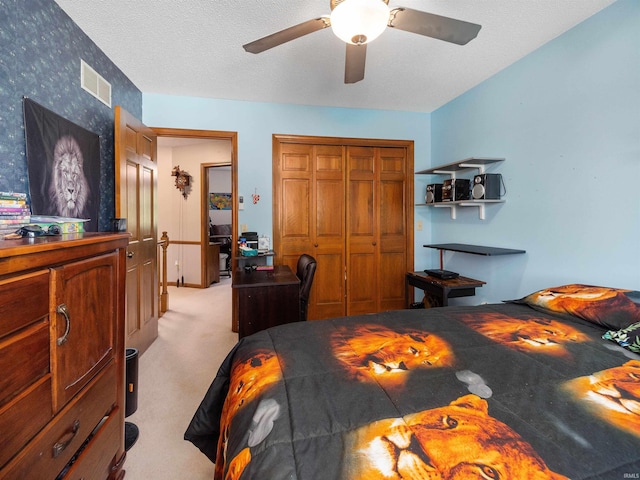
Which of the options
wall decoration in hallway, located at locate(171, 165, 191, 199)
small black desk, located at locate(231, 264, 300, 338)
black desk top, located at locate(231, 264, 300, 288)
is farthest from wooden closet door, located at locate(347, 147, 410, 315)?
wall decoration in hallway, located at locate(171, 165, 191, 199)

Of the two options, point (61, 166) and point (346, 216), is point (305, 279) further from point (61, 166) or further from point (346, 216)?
point (61, 166)

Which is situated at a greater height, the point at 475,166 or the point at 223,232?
the point at 475,166

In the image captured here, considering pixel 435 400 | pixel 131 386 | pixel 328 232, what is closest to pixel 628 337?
pixel 435 400

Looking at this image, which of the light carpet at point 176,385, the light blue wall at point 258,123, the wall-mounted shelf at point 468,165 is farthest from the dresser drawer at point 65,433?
the wall-mounted shelf at point 468,165

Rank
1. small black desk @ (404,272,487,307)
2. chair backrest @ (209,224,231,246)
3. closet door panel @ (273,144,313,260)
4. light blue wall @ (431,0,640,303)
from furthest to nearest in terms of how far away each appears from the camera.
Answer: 1. chair backrest @ (209,224,231,246)
2. closet door panel @ (273,144,313,260)
3. small black desk @ (404,272,487,307)
4. light blue wall @ (431,0,640,303)

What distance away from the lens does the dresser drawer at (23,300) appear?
71cm

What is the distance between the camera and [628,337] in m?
1.24

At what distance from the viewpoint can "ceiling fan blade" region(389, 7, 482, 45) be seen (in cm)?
140

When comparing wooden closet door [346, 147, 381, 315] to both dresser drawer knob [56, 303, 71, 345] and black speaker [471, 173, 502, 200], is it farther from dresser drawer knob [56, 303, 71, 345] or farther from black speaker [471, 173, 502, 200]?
dresser drawer knob [56, 303, 71, 345]

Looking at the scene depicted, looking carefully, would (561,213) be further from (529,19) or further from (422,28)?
(422,28)

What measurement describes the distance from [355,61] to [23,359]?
78.2 inches

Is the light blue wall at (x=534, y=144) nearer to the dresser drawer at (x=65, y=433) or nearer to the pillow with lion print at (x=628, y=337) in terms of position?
the pillow with lion print at (x=628, y=337)

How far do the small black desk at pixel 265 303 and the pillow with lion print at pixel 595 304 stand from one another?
1.69 meters

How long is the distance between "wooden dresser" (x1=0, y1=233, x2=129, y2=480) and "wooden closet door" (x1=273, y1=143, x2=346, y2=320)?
84.5 inches
